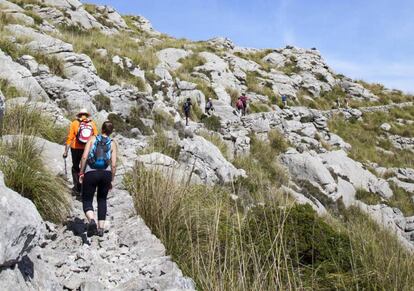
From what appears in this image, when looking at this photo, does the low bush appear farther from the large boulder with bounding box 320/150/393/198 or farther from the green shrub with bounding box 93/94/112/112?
the green shrub with bounding box 93/94/112/112

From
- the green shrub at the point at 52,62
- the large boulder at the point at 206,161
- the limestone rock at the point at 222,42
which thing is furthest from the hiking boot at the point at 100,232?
the limestone rock at the point at 222,42

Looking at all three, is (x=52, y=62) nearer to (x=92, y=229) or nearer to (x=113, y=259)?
(x=92, y=229)

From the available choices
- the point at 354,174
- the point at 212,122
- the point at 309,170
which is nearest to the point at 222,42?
the point at 212,122

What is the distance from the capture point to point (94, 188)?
17.6 ft

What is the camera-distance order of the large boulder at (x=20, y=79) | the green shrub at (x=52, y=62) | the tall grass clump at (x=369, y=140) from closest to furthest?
the large boulder at (x=20, y=79) < the green shrub at (x=52, y=62) < the tall grass clump at (x=369, y=140)

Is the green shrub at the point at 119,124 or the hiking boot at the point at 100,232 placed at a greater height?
the green shrub at the point at 119,124

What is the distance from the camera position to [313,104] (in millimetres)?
33812

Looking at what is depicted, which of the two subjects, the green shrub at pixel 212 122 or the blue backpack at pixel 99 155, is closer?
the blue backpack at pixel 99 155

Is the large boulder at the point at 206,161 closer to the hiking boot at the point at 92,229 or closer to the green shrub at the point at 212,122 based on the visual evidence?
the hiking boot at the point at 92,229

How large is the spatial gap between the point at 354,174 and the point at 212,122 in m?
7.99

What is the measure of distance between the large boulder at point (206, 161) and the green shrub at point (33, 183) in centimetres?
531

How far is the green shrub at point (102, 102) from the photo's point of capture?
47.0ft

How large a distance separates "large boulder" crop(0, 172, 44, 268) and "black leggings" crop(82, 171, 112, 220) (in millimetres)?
2070

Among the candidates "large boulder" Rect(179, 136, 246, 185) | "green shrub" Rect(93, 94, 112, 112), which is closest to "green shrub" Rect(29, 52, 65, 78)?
"green shrub" Rect(93, 94, 112, 112)
